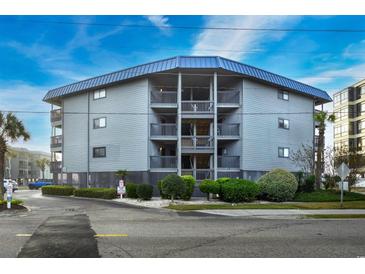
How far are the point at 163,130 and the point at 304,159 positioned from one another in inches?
485

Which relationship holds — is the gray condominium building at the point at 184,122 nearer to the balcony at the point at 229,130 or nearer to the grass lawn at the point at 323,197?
the balcony at the point at 229,130

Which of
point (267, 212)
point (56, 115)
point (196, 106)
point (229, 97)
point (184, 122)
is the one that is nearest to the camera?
point (267, 212)

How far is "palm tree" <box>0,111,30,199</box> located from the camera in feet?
74.3

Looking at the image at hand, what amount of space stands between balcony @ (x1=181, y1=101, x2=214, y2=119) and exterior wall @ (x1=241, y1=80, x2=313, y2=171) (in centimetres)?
268

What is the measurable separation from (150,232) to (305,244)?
4.32 m

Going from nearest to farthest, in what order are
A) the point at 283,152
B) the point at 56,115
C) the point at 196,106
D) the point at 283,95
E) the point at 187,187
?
1. the point at 187,187
2. the point at 196,106
3. the point at 283,152
4. the point at 283,95
5. the point at 56,115

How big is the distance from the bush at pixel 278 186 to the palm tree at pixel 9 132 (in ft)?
52.2

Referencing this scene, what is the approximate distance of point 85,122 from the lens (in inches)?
1213

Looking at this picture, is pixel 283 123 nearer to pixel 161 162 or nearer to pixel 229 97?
pixel 229 97

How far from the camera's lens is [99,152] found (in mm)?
29828

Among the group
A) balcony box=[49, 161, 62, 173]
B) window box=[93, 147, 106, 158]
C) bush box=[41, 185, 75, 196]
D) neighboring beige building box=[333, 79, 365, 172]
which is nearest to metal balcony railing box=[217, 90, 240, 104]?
window box=[93, 147, 106, 158]

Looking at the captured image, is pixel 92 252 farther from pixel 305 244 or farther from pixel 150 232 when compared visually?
pixel 305 244

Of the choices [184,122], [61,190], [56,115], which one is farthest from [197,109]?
[56,115]

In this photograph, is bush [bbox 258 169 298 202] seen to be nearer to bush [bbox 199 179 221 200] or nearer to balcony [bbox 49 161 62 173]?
bush [bbox 199 179 221 200]
